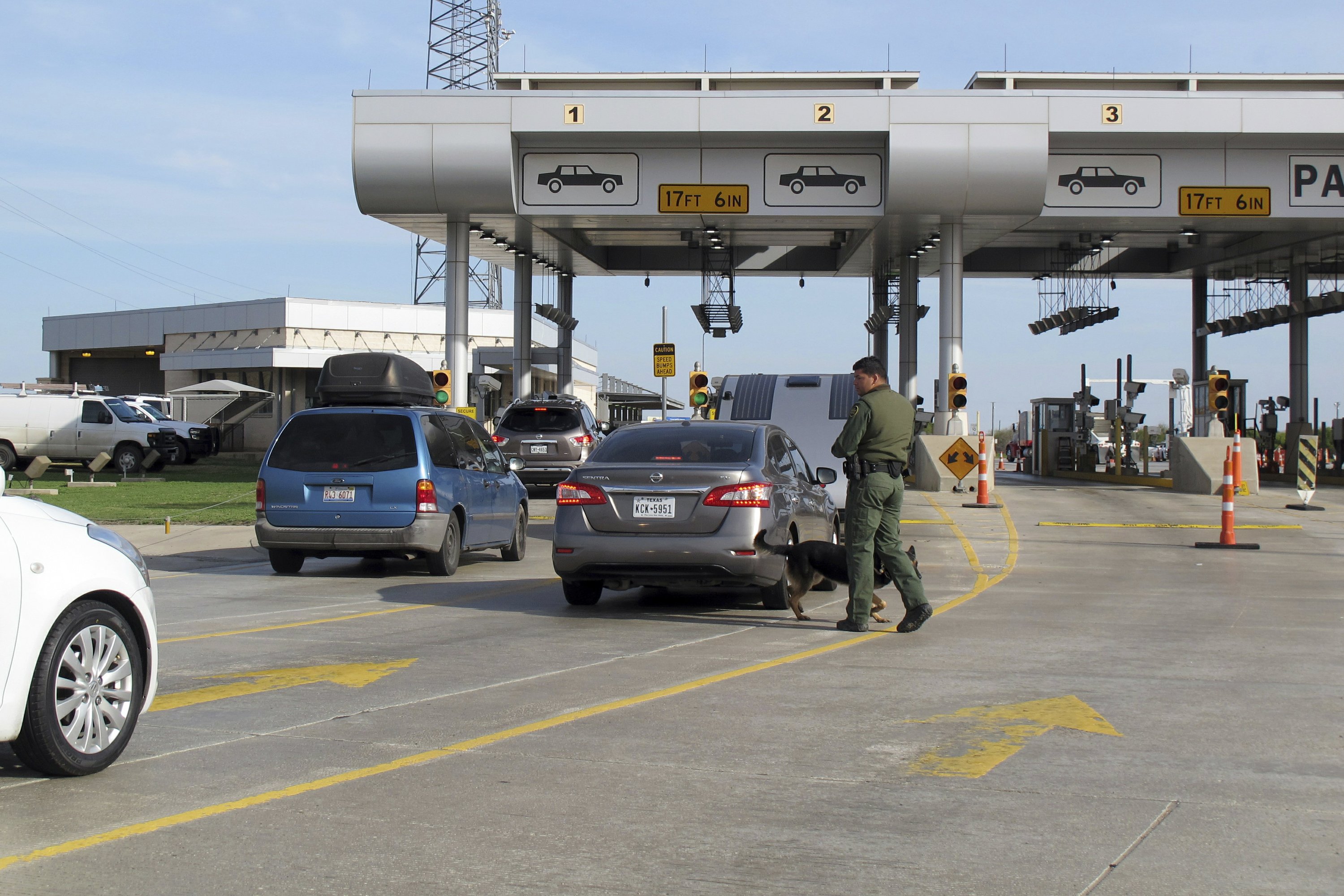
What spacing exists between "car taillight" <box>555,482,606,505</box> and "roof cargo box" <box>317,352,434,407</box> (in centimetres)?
1045

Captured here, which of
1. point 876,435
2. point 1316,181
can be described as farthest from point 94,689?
point 1316,181

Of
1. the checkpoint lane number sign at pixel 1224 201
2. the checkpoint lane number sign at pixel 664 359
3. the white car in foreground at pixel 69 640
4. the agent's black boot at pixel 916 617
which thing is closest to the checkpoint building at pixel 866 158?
the checkpoint lane number sign at pixel 1224 201

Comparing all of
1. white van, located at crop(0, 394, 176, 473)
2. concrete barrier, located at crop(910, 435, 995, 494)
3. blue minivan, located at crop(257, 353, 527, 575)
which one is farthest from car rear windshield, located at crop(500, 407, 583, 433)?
white van, located at crop(0, 394, 176, 473)

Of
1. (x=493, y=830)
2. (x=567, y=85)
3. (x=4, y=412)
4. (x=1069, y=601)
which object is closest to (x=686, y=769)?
(x=493, y=830)

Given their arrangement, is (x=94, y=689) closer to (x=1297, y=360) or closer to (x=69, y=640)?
(x=69, y=640)

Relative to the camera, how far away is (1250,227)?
31.2 m

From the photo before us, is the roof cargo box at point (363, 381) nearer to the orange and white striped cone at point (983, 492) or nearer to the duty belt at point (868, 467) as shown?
the orange and white striped cone at point (983, 492)

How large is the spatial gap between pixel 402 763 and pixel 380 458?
7784mm

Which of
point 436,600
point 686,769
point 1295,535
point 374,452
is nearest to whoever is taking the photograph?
point 686,769

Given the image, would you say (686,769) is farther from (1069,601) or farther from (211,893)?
(1069,601)

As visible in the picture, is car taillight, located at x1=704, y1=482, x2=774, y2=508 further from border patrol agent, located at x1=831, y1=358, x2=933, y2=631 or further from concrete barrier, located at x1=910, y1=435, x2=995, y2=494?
concrete barrier, located at x1=910, y1=435, x2=995, y2=494

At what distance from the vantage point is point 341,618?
10383mm

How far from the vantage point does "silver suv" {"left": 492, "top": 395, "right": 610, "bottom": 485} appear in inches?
979

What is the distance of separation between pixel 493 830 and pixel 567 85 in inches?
1135
